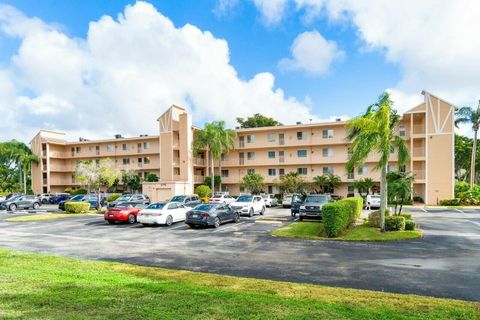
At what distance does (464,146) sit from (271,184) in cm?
3917

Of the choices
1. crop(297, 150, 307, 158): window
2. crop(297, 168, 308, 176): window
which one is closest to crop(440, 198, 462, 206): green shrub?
crop(297, 168, 308, 176): window

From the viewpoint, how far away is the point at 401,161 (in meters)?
18.1

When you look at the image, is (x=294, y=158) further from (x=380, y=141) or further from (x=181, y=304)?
(x=181, y=304)

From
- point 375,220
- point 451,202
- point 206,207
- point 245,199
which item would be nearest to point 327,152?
point 451,202

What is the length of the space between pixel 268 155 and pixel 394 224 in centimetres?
3354

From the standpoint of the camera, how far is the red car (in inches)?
885

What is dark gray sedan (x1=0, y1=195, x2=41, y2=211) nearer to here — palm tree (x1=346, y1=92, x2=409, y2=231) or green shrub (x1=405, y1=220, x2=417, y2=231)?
palm tree (x1=346, y1=92, x2=409, y2=231)

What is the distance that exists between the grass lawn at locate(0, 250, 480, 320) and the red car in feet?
45.8

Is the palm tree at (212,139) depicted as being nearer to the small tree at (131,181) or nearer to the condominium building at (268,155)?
the condominium building at (268,155)

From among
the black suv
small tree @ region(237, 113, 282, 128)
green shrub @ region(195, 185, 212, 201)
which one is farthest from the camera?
small tree @ region(237, 113, 282, 128)

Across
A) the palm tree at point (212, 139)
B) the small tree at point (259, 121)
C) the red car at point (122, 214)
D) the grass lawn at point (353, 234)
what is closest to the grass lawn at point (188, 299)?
the grass lawn at point (353, 234)

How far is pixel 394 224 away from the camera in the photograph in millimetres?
17203

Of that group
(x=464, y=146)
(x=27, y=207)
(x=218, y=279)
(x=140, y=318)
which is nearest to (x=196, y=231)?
(x=218, y=279)

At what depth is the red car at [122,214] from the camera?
22.5 meters
